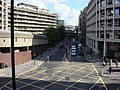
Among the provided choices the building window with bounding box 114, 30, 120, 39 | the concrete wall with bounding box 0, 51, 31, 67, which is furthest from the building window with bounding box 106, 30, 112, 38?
the concrete wall with bounding box 0, 51, 31, 67

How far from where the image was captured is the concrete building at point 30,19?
138 meters

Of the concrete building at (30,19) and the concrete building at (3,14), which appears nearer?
the concrete building at (3,14)

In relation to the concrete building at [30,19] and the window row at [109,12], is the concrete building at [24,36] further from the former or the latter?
the window row at [109,12]

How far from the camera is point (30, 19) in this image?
153m

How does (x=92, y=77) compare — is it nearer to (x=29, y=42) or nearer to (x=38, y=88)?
(x=38, y=88)

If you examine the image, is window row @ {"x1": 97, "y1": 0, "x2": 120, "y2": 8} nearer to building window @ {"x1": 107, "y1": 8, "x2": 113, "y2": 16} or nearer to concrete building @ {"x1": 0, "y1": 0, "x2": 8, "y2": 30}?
building window @ {"x1": 107, "y1": 8, "x2": 113, "y2": 16}

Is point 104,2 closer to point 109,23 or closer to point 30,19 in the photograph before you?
point 109,23

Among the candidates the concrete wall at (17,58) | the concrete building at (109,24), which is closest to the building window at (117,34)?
the concrete building at (109,24)

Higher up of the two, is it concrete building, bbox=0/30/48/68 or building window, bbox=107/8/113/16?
building window, bbox=107/8/113/16

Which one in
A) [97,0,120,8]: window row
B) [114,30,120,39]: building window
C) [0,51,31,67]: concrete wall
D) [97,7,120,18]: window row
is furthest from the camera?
[97,0,120,8]: window row

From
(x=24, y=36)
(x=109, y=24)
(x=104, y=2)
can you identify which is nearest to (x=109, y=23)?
(x=109, y=24)

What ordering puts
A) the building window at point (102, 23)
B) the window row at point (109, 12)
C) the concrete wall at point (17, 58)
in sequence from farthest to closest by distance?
the building window at point (102, 23) → the window row at point (109, 12) → the concrete wall at point (17, 58)

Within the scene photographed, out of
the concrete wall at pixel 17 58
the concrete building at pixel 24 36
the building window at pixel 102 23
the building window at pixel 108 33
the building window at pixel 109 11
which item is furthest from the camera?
the building window at pixel 102 23

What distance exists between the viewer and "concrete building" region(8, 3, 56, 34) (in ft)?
453
